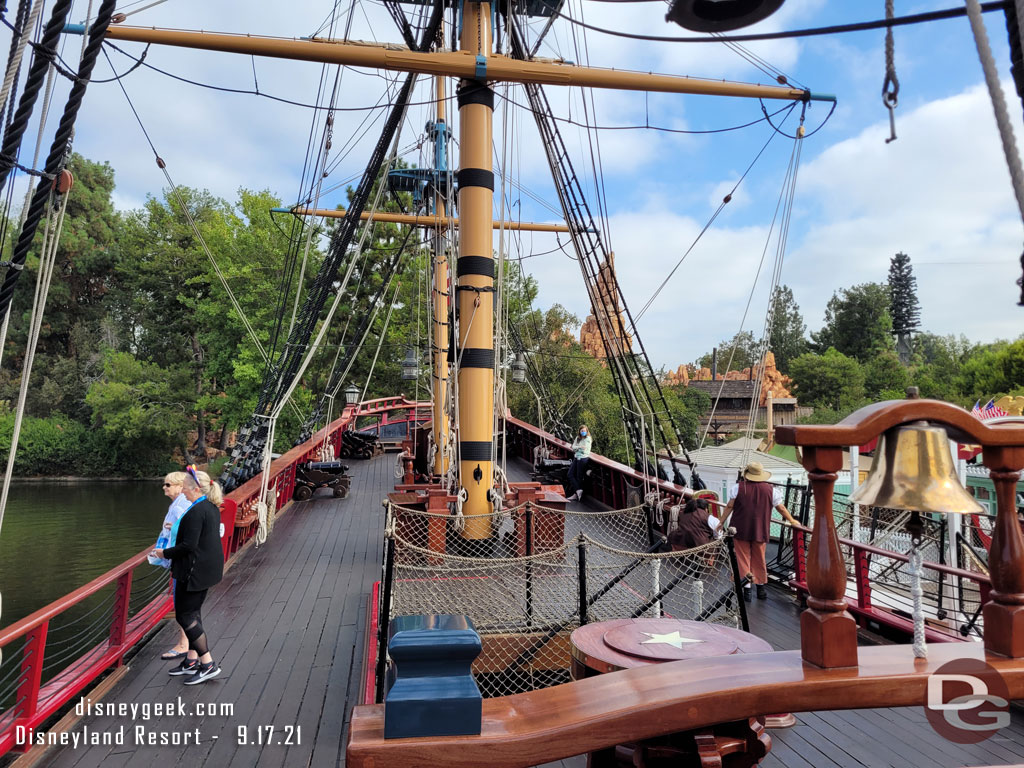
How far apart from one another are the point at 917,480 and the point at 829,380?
178 ft

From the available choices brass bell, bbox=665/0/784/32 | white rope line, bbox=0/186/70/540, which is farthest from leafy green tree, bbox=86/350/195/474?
brass bell, bbox=665/0/784/32

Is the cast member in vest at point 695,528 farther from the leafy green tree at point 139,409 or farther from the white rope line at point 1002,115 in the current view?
the leafy green tree at point 139,409

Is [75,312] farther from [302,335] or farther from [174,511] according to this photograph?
[174,511]

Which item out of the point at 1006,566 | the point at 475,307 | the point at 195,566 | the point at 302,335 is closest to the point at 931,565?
the point at 1006,566

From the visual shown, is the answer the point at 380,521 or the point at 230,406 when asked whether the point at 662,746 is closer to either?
the point at 380,521

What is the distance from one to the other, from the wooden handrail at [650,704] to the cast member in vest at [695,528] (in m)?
4.06

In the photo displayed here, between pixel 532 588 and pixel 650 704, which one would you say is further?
pixel 532 588

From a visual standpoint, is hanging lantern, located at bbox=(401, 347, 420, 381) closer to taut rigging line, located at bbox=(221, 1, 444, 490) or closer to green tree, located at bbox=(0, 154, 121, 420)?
taut rigging line, located at bbox=(221, 1, 444, 490)

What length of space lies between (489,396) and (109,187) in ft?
137

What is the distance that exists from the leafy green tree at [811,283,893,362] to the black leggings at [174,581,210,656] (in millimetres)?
61646

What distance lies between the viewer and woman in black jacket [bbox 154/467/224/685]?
4.08m

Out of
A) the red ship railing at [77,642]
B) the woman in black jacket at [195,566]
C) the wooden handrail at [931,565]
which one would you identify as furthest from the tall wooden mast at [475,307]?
the wooden handrail at [931,565]

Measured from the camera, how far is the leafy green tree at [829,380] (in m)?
48.8

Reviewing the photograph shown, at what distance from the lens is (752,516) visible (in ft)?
18.4
